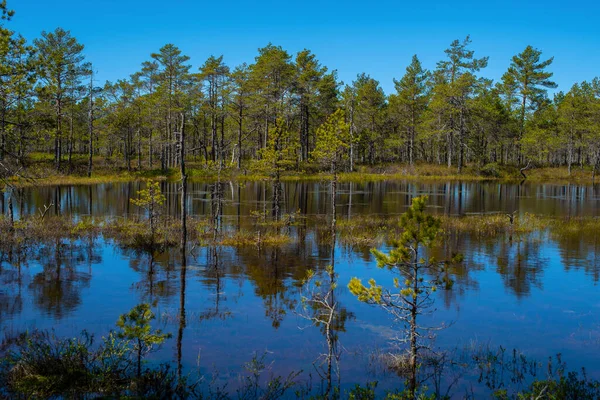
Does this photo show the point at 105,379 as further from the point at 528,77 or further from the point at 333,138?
the point at 528,77

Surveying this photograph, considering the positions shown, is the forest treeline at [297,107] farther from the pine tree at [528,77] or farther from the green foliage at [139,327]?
the green foliage at [139,327]

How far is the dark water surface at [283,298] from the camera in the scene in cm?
1284

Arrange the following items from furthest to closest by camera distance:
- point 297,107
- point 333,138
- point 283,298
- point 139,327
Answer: point 297,107 → point 333,138 → point 283,298 → point 139,327

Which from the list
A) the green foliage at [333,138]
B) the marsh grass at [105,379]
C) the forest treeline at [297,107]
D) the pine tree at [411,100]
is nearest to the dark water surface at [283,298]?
the marsh grass at [105,379]

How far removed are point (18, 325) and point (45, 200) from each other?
103ft

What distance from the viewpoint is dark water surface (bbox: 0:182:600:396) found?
12844 millimetres

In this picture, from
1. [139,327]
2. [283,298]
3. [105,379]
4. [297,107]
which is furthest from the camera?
[297,107]

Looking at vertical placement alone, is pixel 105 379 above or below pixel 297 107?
below

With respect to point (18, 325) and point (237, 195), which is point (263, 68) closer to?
point (237, 195)

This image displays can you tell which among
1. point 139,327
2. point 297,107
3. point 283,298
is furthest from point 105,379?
point 297,107

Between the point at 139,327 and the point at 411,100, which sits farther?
the point at 411,100

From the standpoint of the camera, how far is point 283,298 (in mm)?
17016

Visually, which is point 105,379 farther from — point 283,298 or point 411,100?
point 411,100

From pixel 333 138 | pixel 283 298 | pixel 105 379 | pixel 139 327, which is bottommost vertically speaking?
pixel 283 298
